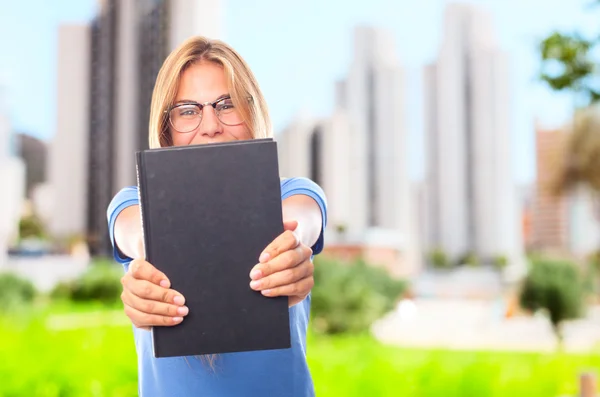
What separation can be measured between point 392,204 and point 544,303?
71.3ft

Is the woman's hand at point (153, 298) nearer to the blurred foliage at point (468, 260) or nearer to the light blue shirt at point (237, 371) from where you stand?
the light blue shirt at point (237, 371)

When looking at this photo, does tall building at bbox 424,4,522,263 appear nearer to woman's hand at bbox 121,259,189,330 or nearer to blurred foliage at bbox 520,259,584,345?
blurred foliage at bbox 520,259,584,345

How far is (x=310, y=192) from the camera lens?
29.7 inches

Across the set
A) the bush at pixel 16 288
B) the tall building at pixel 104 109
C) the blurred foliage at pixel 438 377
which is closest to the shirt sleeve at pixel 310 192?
the blurred foliage at pixel 438 377

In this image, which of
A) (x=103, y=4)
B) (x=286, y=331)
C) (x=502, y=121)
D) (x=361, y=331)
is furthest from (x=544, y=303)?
(x=502, y=121)

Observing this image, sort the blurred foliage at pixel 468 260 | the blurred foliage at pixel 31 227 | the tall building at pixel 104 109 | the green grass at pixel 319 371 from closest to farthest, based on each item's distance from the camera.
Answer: the green grass at pixel 319 371, the tall building at pixel 104 109, the blurred foliage at pixel 31 227, the blurred foliage at pixel 468 260

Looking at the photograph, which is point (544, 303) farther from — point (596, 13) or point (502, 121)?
point (502, 121)

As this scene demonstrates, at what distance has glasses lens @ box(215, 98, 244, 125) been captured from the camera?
79 cm

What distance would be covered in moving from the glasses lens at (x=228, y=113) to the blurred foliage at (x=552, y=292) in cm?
1131

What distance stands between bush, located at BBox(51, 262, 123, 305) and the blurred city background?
0.17ft

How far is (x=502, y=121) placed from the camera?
34.1 metres

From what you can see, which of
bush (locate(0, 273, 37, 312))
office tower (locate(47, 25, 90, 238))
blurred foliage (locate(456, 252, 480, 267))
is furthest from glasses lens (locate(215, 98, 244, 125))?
blurred foliage (locate(456, 252, 480, 267))

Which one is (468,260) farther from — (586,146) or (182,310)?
(182,310)

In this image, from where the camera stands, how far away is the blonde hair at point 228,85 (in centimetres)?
79
